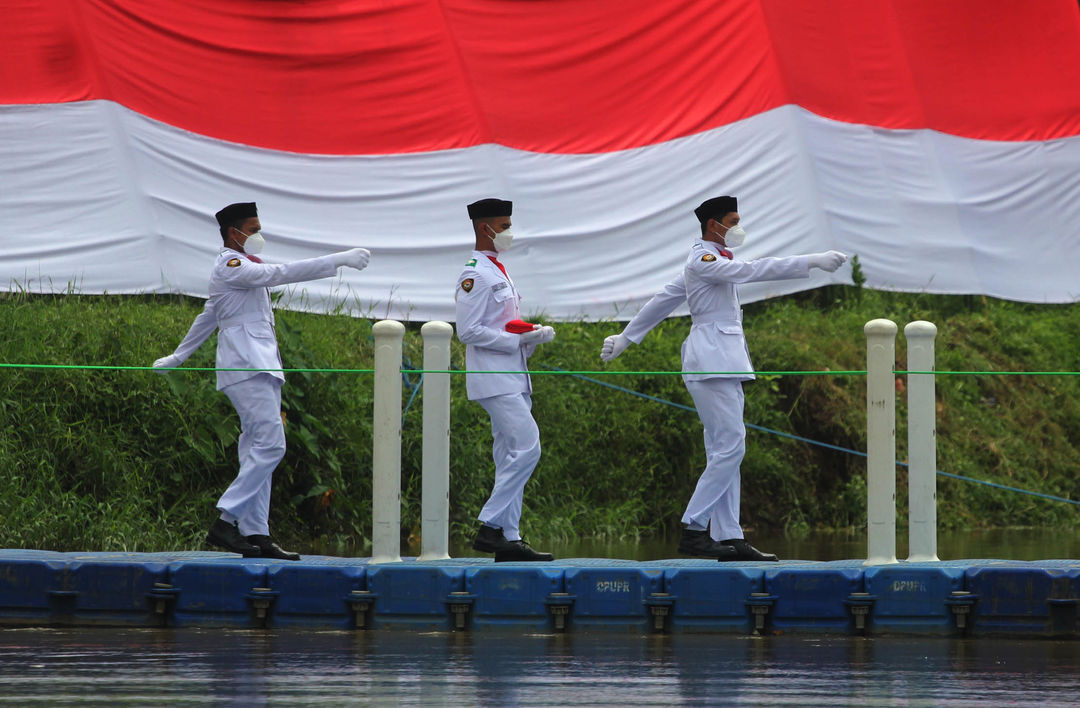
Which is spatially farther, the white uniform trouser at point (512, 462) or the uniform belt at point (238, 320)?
the uniform belt at point (238, 320)

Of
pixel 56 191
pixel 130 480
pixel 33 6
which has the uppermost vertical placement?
pixel 33 6

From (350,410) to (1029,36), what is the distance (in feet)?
25.5

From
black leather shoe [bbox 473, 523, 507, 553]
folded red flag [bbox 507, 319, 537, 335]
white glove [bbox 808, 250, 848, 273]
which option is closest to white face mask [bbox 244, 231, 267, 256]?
folded red flag [bbox 507, 319, 537, 335]

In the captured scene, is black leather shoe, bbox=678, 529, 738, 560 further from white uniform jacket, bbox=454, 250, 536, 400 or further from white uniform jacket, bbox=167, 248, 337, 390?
white uniform jacket, bbox=167, 248, 337, 390

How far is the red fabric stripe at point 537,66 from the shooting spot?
43.2 feet

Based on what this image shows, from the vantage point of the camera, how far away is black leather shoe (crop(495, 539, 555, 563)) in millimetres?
8047

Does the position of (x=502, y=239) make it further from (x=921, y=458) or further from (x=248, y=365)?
(x=921, y=458)

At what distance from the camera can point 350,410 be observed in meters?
11.5

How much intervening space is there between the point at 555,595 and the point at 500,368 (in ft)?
4.68

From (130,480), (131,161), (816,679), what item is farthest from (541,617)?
(131,161)

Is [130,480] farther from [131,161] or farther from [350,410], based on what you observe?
[131,161]

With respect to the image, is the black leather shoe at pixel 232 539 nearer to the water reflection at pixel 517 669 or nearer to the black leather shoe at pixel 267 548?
the black leather shoe at pixel 267 548

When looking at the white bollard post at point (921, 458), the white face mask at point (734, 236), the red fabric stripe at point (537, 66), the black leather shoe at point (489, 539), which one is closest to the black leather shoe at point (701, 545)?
the black leather shoe at point (489, 539)

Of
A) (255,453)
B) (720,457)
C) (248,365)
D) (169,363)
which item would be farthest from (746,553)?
(169,363)
